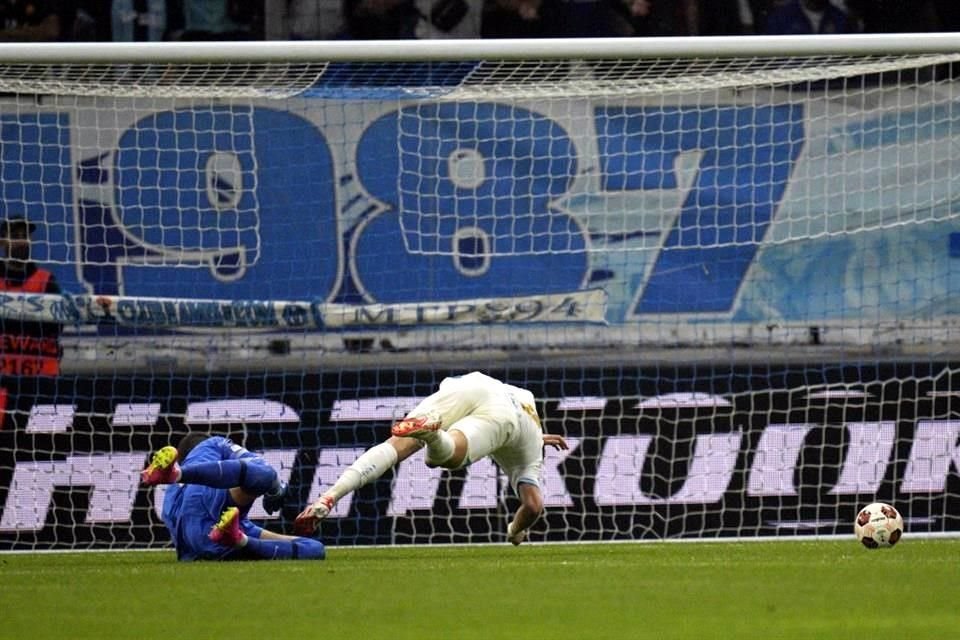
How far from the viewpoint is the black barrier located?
11.1 meters

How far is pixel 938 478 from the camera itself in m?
11.1

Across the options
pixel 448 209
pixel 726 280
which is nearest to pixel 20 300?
pixel 448 209

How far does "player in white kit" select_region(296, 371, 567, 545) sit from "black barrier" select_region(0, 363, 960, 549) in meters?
1.83

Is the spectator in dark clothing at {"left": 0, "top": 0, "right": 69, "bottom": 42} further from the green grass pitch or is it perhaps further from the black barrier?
the green grass pitch

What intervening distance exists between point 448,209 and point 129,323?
2.28 metres

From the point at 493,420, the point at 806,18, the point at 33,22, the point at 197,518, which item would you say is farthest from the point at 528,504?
the point at 33,22

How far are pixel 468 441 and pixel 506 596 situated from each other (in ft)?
6.68

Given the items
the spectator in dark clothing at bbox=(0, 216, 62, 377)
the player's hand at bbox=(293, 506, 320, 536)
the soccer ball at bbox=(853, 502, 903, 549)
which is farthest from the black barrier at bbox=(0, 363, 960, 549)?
the player's hand at bbox=(293, 506, 320, 536)

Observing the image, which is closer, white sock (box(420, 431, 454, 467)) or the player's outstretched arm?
the player's outstretched arm

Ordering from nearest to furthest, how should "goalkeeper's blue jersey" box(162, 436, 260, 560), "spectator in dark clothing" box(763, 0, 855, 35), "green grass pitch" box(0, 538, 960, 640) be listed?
1. "green grass pitch" box(0, 538, 960, 640)
2. "goalkeeper's blue jersey" box(162, 436, 260, 560)
3. "spectator in dark clothing" box(763, 0, 855, 35)

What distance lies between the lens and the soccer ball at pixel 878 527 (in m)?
9.02

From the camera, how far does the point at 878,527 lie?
9.02 metres

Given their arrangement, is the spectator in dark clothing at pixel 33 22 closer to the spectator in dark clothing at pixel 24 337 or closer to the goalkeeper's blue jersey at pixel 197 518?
the spectator in dark clothing at pixel 24 337

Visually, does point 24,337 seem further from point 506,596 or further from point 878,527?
point 506,596
